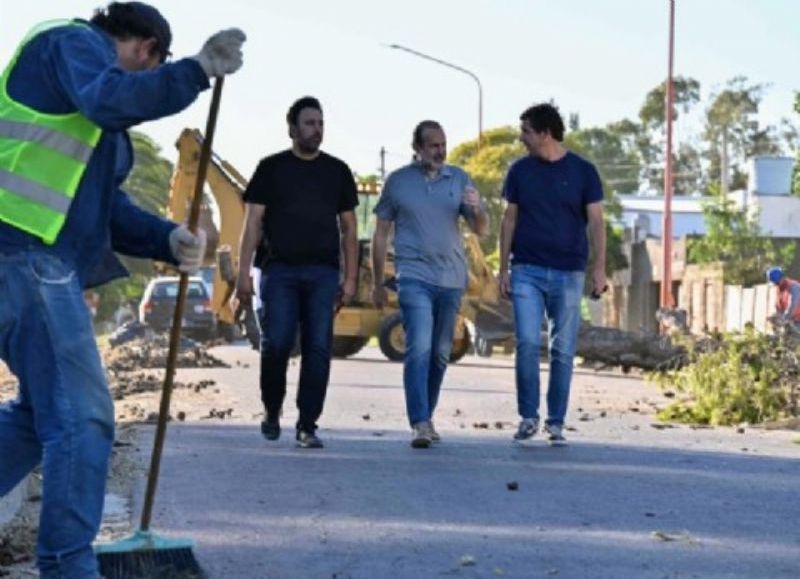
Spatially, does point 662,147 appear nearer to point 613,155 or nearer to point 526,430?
point 613,155

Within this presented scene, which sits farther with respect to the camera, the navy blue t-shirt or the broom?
the navy blue t-shirt

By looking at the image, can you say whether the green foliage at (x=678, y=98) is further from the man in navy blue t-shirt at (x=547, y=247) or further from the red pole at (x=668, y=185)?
the man in navy blue t-shirt at (x=547, y=247)

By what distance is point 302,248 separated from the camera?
1180cm

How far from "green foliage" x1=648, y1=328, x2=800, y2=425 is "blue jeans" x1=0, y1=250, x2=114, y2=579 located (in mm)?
9795

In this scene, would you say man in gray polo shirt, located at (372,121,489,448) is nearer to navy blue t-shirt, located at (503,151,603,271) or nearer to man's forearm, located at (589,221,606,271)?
navy blue t-shirt, located at (503,151,603,271)

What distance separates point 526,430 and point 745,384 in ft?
12.3

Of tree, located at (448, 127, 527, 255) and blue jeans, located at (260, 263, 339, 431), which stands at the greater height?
tree, located at (448, 127, 527, 255)

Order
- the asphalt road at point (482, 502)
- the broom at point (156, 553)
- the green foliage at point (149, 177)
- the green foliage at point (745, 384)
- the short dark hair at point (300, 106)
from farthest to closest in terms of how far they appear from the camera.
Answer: the green foliage at point (149, 177) → the green foliage at point (745, 384) → the short dark hair at point (300, 106) → the asphalt road at point (482, 502) → the broom at point (156, 553)

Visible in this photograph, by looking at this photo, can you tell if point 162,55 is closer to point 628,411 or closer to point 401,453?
point 401,453

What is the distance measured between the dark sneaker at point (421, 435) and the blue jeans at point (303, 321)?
561mm

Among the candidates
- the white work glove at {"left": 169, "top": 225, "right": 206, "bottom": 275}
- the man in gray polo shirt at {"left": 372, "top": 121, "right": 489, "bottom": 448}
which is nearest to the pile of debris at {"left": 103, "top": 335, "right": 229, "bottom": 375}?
the man in gray polo shirt at {"left": 372, "top": 121, "right": 489, "bottom": 448}

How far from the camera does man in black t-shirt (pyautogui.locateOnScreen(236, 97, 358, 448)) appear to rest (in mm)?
11820

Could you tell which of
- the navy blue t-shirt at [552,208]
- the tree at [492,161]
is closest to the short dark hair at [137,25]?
the navy blue t-shirt at [552,208]

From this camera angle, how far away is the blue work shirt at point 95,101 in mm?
5855
